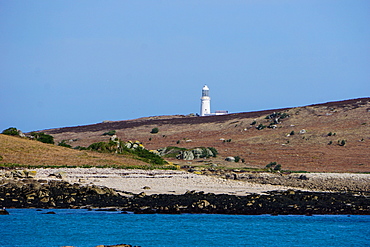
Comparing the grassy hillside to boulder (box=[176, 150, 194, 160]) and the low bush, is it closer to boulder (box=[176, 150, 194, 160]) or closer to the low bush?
boulder (box=[176, 150, 194, 160])

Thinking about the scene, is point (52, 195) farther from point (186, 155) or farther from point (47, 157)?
point (186, 155)

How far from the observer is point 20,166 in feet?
104

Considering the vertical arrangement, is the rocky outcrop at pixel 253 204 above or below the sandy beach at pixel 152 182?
below

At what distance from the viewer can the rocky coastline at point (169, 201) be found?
20391 millimetres

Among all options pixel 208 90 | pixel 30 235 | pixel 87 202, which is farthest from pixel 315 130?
pixel 30 235

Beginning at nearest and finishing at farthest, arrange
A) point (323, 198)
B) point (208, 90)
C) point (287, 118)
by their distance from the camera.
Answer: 1. point (323, 198)
2. point (287, 118)
3. point (208, 90)

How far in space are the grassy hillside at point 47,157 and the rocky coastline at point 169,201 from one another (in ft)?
34.3

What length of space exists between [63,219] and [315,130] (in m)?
51.9

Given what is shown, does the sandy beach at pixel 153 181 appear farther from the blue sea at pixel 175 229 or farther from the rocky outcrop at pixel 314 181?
the blue sea at pixel 175 229

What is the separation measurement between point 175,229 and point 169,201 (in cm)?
363

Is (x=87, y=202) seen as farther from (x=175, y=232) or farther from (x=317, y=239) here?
(x=317, y=239)

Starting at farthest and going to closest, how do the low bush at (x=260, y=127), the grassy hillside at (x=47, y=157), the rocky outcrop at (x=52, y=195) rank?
1. the low bush at (x=260, y=127)
2. the grassy hillside at (x=47, y=157)
3. the rocky outcrop at (x=52, y=195)

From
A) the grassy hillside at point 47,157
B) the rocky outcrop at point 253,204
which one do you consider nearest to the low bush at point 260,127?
the grassy hillside at point 47,157

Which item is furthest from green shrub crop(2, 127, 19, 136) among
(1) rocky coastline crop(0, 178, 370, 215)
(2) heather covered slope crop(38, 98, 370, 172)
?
(1) rocky coastline crop(0, 178, 370, 215)
